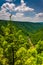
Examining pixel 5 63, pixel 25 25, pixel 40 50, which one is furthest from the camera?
pixel 25 25

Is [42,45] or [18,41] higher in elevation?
[18,41]

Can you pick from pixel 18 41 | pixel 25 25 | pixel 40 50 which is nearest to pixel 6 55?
pixel 18 41

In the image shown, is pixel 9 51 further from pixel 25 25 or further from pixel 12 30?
pixel 25 25

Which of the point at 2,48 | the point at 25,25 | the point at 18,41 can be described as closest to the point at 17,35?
the point at 18,41

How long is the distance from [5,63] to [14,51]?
120 centimetres

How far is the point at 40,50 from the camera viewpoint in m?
28.8

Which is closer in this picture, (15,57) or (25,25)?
(15,57)

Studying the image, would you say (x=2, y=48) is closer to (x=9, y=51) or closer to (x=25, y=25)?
(x=9, y=51)

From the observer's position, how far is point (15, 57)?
15953 mm

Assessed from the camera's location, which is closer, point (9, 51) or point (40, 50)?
point (9, 51)

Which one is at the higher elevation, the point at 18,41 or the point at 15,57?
the point at 18,41

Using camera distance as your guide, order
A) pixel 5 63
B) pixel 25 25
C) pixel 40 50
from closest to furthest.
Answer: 1. pixel 5 63
2. pixel 40 50
3. pixel 25 25

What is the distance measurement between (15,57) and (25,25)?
71182mm

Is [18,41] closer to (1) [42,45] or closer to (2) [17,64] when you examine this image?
(2) [17,64]
